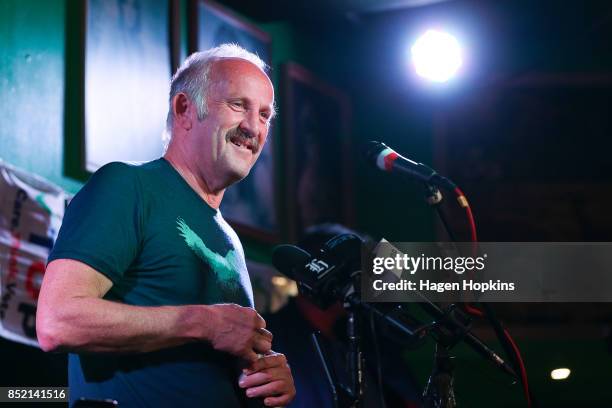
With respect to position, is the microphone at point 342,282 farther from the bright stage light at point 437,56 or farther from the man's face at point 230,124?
the bright stage light at point 437,56

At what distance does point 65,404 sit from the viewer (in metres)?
3.04

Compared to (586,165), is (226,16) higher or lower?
higher

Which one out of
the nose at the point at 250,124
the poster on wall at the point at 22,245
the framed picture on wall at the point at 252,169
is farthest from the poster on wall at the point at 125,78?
the nose at the point at 250,124

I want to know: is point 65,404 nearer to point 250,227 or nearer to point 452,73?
point 250,227

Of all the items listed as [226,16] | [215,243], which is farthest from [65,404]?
[226,16]

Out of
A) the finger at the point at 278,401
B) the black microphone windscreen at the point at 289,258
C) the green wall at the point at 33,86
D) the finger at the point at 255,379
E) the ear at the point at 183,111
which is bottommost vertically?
the finger at the point at 278,401

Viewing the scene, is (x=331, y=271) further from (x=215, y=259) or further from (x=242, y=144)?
(x=242, y=144)

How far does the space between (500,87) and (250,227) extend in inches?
82.1

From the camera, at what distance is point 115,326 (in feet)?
5.97

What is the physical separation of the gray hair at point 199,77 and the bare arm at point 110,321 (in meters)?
0.59

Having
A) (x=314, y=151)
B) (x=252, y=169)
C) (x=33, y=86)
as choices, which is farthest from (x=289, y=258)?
(x=314, y=151)

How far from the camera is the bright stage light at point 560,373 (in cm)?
267

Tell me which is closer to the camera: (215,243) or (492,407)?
(215,243)

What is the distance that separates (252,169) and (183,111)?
2.54m
